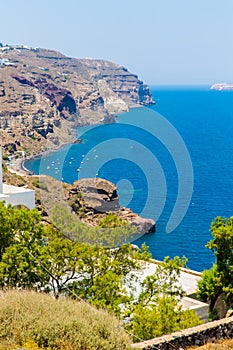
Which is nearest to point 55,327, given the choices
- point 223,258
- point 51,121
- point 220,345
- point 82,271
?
point 220,345

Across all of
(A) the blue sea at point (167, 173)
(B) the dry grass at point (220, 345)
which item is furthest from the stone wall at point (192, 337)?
(A) the blue sea at point (167, 173)

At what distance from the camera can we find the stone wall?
900cm

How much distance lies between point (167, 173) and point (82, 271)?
65784mm

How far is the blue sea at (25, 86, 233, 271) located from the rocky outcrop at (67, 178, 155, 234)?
9.36 ft

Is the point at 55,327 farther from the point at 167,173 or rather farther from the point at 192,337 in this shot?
the point at 167,173

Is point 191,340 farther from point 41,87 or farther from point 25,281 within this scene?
point 41,87

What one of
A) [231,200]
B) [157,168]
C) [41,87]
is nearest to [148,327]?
[231,200]

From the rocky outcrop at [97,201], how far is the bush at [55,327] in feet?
136

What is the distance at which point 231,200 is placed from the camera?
59531 mm

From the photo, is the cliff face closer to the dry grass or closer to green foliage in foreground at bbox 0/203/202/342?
green foliage in foreground at bbox 0/203/202/342

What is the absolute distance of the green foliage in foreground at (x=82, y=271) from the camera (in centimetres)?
1134

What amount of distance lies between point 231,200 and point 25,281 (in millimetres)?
49725

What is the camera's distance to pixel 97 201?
56438mm

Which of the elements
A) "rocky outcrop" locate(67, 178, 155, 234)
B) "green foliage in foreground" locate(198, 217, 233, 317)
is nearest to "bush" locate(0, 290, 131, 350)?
"green foliage in foreground" locate(198, 217, 233, 317)
